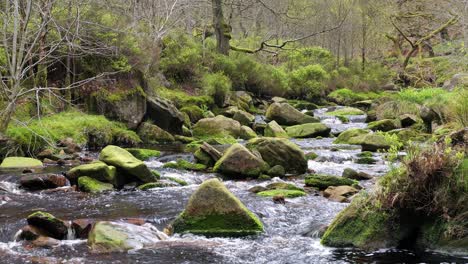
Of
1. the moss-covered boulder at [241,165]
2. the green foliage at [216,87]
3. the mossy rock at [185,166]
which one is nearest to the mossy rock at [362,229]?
the moss-covered boulder at [241,165]

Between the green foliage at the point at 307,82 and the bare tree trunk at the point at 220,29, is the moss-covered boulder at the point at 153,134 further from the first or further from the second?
the green foliage at the point at 307,82

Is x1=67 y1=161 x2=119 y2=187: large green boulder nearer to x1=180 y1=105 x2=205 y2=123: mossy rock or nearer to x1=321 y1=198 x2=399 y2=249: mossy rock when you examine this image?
x1=321 y1=198 x2=399 y2=249: mossy rock

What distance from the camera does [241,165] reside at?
11570 millimetres

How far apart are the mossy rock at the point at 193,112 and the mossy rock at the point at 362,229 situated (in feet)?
46.9

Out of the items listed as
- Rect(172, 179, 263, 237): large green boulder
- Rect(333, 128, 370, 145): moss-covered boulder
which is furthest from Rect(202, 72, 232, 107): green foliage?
Rect(172, 179, 263, 237): large green boulder

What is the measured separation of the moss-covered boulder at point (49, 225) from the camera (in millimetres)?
6746

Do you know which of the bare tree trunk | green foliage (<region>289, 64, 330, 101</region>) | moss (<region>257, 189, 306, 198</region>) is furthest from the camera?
green foliage (<region>289, 64, 330, 101</region>)

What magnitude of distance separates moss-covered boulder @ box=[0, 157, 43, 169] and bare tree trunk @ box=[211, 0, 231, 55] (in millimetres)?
15124

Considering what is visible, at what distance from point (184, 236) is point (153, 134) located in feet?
33.6

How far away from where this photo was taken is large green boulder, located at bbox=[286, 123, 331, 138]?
1880 centimetres

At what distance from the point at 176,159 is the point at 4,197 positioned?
512 cm

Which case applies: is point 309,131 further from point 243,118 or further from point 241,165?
point 241,165

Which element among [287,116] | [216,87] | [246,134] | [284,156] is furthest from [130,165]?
[216,87]

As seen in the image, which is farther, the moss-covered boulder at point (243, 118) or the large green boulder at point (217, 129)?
the moss-covered boulder at point (243, 118)
